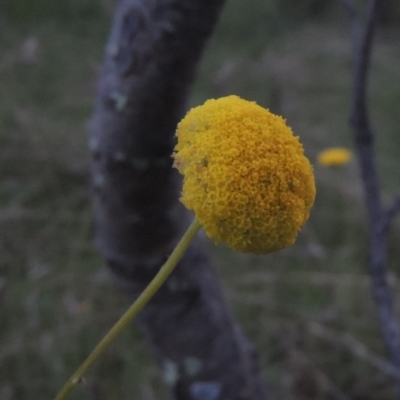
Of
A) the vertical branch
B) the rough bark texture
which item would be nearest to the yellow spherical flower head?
the rough bark texture

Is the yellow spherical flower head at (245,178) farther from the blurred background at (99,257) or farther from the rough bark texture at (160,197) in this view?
the blurred background at (99,257)

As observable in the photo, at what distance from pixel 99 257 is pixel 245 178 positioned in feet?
4.59

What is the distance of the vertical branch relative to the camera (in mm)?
896

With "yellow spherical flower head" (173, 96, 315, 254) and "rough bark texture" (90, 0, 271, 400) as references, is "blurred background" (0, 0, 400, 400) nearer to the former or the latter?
"rough bark texture" (90, 0, 271, 400)

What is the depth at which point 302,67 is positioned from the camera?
3385mm

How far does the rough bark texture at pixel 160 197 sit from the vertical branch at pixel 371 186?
22 cm

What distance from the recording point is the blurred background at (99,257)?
4.89ft

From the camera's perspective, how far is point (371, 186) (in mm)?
986

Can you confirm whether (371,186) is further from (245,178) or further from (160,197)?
(245,178)

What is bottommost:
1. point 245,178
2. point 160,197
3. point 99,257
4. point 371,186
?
point 99,257

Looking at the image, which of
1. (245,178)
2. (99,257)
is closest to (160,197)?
(245,178)

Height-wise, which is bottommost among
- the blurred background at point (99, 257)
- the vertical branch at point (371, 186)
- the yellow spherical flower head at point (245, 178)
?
the blurred background at point (99, 257)

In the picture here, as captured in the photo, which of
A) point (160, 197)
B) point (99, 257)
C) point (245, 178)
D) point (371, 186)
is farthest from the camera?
point (99, 257)

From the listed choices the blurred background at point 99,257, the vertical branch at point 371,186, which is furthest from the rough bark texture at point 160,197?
the blurred background at point 99,257
